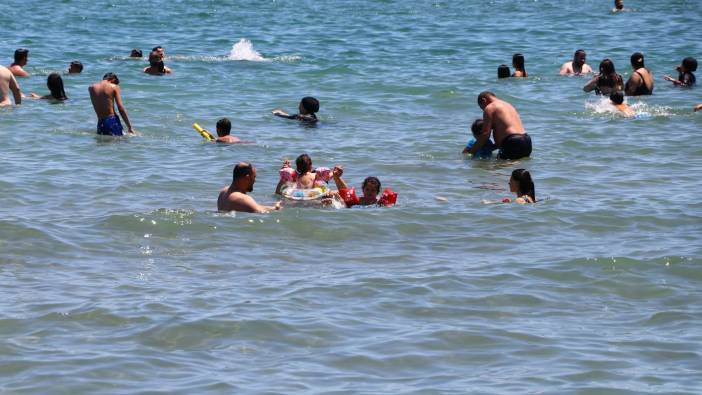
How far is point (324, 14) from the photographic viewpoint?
33.8 m

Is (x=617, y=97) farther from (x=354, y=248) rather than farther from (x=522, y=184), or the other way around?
(x=354, y=248)

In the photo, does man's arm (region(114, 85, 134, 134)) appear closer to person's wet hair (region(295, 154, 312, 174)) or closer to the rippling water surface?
the rippling water surface

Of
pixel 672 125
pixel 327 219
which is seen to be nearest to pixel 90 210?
pixel 327 219

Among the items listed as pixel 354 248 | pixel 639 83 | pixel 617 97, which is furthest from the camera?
pixel 639 83

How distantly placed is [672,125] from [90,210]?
9.13m

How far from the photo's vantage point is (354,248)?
11055 millimetres

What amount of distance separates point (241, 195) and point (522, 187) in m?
2.86

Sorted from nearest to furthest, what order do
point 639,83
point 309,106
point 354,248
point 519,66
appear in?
point 354,248 → point 309,106 → point 639,83 → point 519,66

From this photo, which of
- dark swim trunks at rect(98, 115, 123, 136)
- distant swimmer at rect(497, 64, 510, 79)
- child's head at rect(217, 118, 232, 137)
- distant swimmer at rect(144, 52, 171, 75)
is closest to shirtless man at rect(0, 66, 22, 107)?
dark swim trunks at rect(98, 115, 123, 136)

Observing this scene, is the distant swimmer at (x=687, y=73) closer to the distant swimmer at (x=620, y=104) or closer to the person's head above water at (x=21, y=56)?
the distant swimmer at (x=620, y=104)

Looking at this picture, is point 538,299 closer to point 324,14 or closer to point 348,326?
point 348,326

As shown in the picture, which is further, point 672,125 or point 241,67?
point 241,67

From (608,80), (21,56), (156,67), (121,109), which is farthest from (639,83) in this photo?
(21,56)

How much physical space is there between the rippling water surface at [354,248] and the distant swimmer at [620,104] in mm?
213
